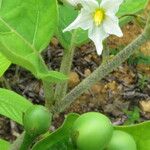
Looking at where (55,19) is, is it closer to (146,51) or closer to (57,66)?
(57,66)

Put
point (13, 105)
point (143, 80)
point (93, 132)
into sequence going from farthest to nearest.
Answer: point (143, 80), point (13, 105), point (93, 132)

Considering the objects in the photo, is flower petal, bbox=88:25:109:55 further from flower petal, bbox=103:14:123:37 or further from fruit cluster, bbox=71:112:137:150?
fruit cluster, bbox=71:112:137:150

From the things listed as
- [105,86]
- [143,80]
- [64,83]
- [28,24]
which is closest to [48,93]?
[64,83]

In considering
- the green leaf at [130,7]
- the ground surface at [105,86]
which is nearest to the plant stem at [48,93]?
the green leaf at [130,7]

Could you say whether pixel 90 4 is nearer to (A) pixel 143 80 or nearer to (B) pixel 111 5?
(B) pixel 111 5

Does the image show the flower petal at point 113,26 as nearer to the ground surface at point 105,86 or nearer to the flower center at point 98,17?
the flower center at point 98,17

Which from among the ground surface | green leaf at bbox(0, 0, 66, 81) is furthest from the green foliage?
A: green leaf at bbox(0, 0, 66, 81)

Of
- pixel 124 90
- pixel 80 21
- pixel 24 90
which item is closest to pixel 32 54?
pixel 80 21
